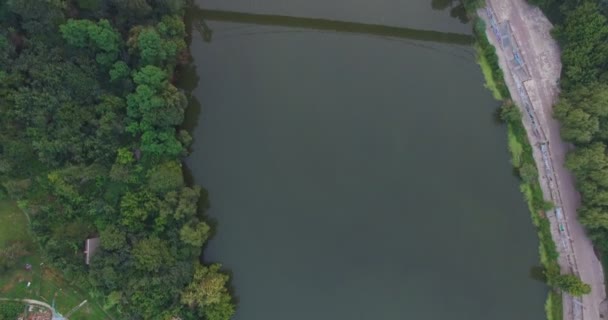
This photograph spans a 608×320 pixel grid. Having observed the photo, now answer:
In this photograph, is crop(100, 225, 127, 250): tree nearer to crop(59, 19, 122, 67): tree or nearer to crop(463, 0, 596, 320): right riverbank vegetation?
crop(59, 19, 122, 67): tree

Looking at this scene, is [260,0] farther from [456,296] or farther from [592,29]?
[456,296]

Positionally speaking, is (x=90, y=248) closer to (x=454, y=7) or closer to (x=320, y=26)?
(x=320, y=26)

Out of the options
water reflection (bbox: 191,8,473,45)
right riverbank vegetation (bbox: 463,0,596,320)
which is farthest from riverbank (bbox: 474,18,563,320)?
water reflection (bbox: 191,8,473,45)

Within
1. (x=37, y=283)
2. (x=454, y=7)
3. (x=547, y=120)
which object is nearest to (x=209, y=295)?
(x=37, y=283)

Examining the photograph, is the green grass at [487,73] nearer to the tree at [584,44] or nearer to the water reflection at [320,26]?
the water reflection at [320,26]

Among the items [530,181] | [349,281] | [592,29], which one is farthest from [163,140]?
[592,29]
